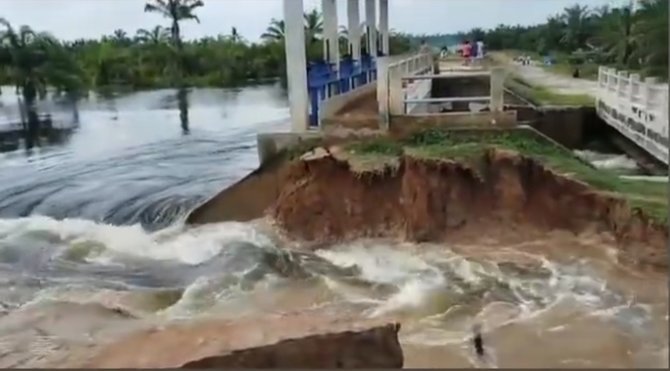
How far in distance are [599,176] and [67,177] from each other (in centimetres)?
626

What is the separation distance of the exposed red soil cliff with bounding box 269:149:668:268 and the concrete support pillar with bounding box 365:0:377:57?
5.90 meters

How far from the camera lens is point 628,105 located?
6.97m

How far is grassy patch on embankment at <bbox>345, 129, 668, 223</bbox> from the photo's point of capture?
17.0 ft

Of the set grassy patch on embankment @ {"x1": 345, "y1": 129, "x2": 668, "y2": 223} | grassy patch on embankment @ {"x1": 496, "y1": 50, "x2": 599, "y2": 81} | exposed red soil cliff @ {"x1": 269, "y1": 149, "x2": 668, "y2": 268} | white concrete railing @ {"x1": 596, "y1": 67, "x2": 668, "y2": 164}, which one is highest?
grassy patch on embankment @ {"x1": 496, "y1": 50, "x2": 599, "y2": 81}

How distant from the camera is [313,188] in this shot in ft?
18.9

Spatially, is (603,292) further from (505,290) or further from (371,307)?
(371,307)

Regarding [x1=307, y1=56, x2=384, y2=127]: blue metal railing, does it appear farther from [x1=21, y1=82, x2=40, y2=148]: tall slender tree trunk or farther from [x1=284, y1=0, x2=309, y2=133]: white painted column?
[x1=21, y1=82, x2=40, y2=148]: tall slender tree trunk

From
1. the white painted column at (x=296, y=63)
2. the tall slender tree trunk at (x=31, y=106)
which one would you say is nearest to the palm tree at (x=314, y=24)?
the white painted column at (x=296, y=63)

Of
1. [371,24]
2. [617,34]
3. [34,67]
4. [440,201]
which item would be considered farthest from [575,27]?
[34,67]

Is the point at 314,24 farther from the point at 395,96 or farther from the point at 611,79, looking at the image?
the point at 395,96

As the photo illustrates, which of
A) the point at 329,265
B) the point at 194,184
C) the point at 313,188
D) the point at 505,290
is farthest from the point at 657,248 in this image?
the point at 194,184

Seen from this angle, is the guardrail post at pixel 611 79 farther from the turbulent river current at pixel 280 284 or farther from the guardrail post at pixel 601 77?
the turbulent river current at pixel 280 284

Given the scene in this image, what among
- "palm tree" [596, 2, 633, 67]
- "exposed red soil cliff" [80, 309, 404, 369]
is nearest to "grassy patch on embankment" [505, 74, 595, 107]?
"palm tree" [596, 2, 633, 67]

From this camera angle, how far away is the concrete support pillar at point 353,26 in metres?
9.72
